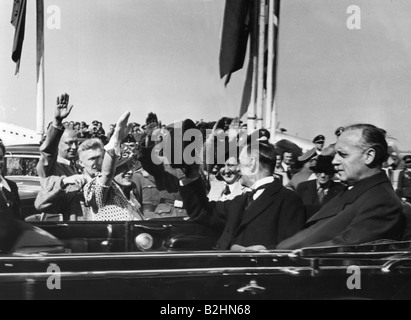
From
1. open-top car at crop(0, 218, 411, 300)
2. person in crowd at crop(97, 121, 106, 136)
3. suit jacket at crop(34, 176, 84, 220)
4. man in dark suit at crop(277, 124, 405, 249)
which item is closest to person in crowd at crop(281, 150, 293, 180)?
man in dark suit at crop(277, 124, 405, 249)

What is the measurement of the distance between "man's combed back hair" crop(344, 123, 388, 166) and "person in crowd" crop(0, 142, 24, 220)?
5.05ft

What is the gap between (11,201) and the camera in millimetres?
3266

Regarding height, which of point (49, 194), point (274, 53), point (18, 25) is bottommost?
point (49, 194)

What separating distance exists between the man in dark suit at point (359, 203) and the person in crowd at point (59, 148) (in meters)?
1.07

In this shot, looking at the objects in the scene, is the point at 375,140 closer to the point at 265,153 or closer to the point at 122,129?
the point at 265,153

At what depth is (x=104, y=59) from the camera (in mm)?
3332

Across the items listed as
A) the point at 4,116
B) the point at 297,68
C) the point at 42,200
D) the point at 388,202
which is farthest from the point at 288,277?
the point at 4,116

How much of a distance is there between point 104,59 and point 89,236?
0.92 meters

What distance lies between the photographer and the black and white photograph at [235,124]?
10.6ft

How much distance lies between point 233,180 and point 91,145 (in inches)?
27.7

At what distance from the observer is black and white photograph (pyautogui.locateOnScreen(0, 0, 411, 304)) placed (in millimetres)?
3221

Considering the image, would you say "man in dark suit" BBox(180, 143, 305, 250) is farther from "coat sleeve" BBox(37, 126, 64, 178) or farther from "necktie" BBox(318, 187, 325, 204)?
"coat sleeve" BBox(37, 126, 64, 178)

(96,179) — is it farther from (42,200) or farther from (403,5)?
(403,5)

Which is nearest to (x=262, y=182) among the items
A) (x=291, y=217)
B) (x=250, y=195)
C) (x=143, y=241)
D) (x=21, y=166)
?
(x=250, y=195)
